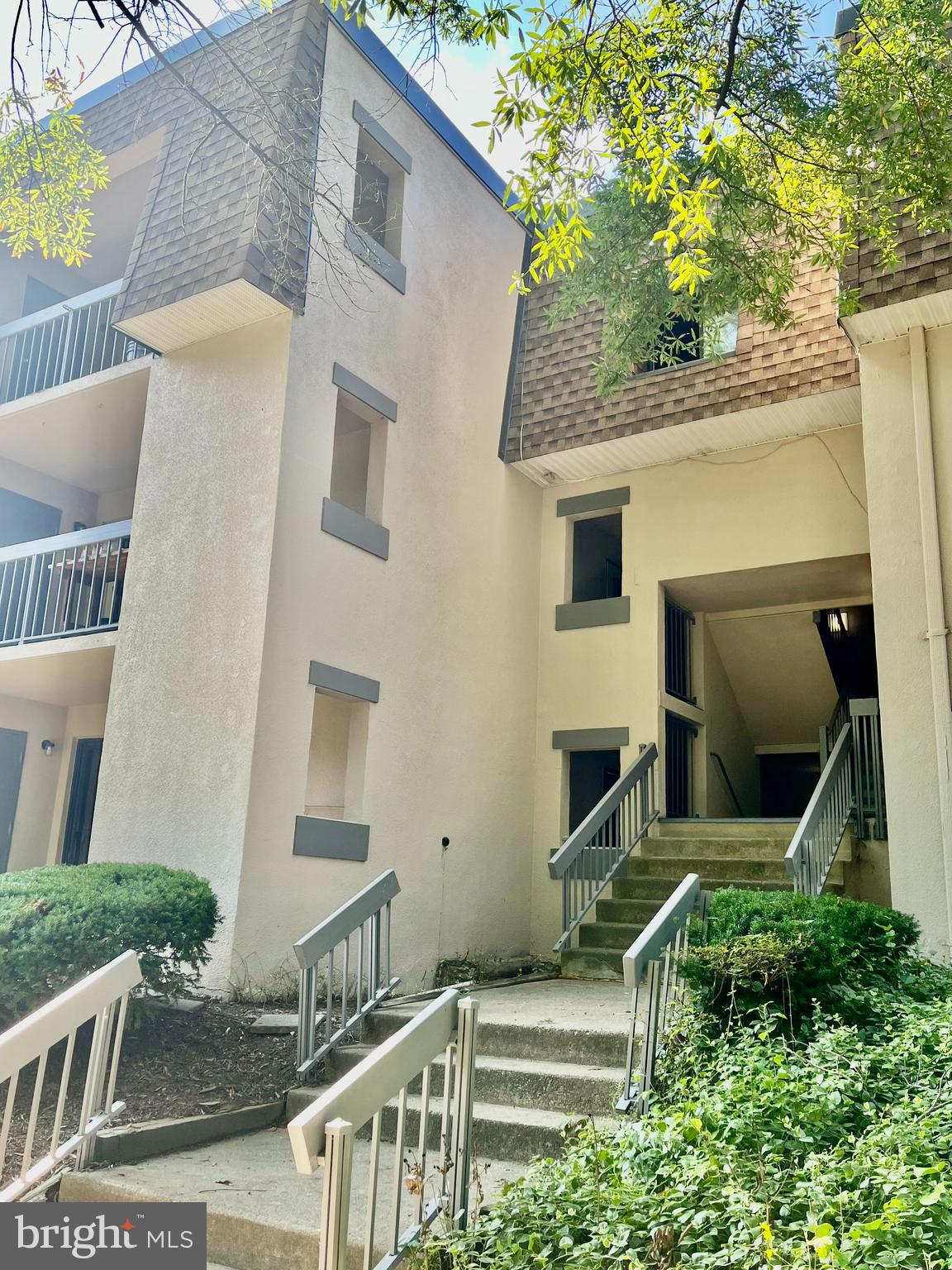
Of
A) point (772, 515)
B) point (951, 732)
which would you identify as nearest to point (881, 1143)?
point (951, 732)

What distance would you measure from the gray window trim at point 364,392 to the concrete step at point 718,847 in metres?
4.82

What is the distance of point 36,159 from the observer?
5219 mm

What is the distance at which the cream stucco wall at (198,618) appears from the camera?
779 centimetres

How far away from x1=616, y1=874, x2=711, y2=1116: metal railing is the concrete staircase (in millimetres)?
318

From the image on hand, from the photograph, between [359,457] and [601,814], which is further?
[359,457]

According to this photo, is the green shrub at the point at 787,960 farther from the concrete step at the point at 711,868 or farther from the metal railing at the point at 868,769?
the metal railing at the point at 868,769

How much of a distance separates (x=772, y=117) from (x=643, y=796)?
632 cm

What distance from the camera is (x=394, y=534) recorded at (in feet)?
31.2

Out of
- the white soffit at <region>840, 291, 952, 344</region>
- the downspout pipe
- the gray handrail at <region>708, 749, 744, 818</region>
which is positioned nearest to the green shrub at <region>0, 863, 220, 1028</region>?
the downspout pipe

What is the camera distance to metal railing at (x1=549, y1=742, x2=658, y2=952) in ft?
27.9

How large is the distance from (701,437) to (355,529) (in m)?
3.95

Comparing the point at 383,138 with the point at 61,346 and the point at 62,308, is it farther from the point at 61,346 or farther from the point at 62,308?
the point at 61,346

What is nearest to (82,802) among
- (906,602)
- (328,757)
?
(328,757)

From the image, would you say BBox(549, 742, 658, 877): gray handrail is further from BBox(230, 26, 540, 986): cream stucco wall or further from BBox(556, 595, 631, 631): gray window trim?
BBox(556, 595, 631, 631): gray window trim
